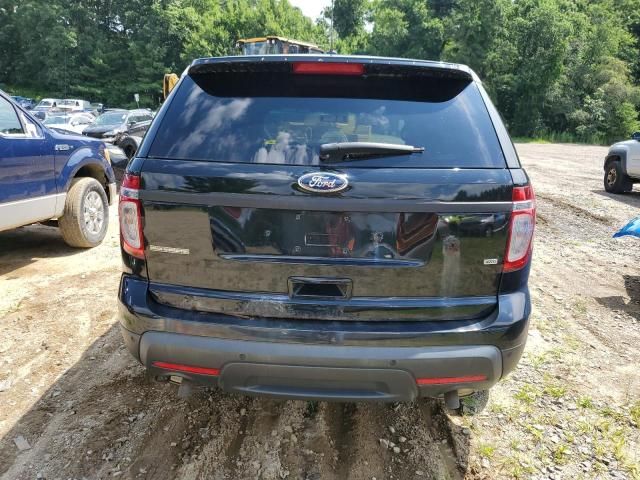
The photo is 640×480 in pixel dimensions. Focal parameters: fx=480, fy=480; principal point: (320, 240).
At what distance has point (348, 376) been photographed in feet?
6.63

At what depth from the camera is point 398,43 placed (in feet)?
147

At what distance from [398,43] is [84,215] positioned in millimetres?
44253

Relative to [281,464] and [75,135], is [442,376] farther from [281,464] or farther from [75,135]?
[75,135]

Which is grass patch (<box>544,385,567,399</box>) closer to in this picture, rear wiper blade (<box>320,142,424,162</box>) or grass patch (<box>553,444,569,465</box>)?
grass patch (<box>553,444,569,465</box>)

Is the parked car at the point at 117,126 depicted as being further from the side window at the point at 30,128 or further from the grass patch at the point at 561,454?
the grass patch at the point at 561,454

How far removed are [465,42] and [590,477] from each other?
131 feet

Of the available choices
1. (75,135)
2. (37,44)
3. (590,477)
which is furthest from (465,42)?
(37,44)

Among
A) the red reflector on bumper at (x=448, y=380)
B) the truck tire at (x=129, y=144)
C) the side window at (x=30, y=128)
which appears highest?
the side window at (x=30, y=128)

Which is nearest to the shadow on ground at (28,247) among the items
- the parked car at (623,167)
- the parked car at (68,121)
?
the parked car at (623,167)

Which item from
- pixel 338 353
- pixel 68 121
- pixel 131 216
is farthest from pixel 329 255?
pixel 68 121

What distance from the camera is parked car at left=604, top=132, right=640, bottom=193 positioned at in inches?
406

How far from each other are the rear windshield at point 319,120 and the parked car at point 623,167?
9.98 metres

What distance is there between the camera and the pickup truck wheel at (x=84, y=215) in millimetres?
5477

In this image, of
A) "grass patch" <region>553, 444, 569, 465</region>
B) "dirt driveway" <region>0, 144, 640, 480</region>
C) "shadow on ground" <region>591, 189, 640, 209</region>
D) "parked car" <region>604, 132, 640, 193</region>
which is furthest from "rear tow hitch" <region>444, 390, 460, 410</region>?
"parked car" <region>604, 132, 640, 193</region>
